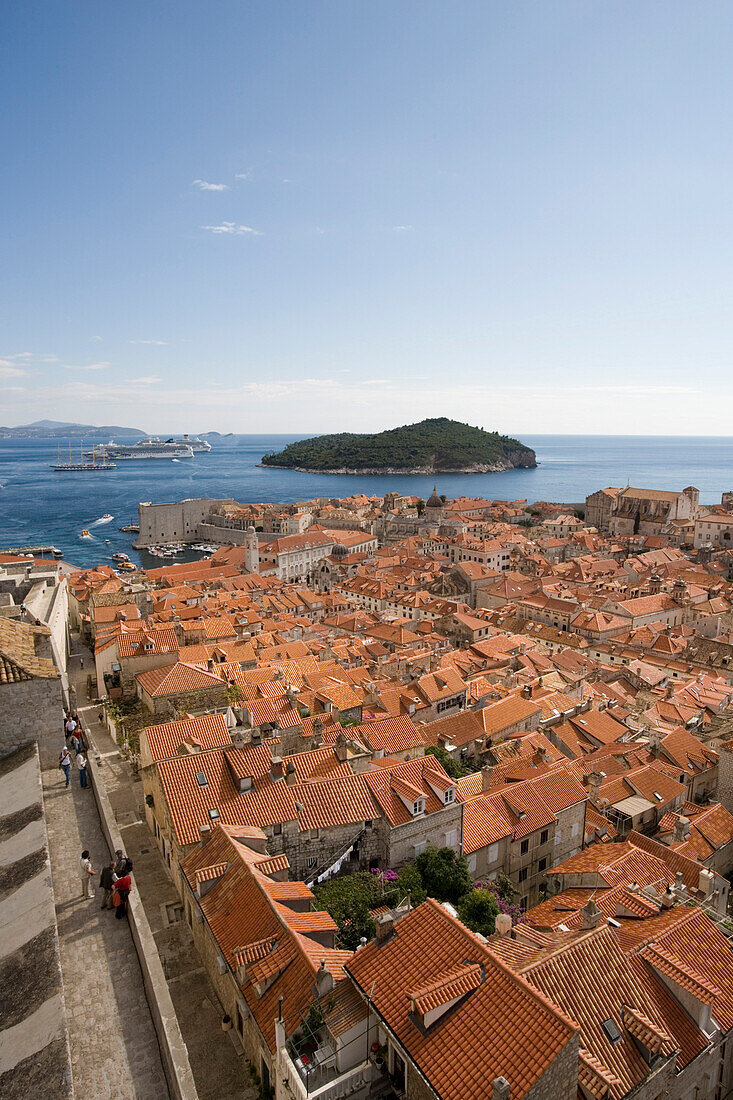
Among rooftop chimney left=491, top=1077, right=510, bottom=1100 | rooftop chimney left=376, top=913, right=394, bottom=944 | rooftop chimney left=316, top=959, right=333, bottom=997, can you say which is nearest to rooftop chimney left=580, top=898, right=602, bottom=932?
rooftop chimney left=376, top=913, right=394, bottom=944

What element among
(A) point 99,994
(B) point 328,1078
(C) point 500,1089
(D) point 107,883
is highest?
(C) point 500,1089

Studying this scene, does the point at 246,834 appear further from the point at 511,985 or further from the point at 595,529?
the point at 595,529

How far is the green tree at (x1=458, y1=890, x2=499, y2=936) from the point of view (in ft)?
36.1

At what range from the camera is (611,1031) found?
7996 millimetres

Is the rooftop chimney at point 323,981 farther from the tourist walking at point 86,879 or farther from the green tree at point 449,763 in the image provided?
the green tree at point 449,763

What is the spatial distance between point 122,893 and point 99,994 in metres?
1.25

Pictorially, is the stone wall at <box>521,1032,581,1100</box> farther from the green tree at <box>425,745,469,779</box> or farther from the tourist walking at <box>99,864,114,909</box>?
the green tree at <box>425,745,469,779</box>

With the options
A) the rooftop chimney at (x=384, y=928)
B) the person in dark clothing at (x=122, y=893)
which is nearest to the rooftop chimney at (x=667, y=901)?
the rooftop chimney at (x=384, y=928)

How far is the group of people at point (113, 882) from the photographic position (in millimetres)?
8984

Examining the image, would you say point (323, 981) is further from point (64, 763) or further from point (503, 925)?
point (64, 763)

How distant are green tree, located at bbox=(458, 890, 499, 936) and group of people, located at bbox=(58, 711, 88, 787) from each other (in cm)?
707

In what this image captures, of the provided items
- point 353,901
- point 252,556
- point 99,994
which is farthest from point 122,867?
point 252,556

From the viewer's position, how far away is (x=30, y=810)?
9.05 meters

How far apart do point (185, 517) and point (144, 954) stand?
296 ft
